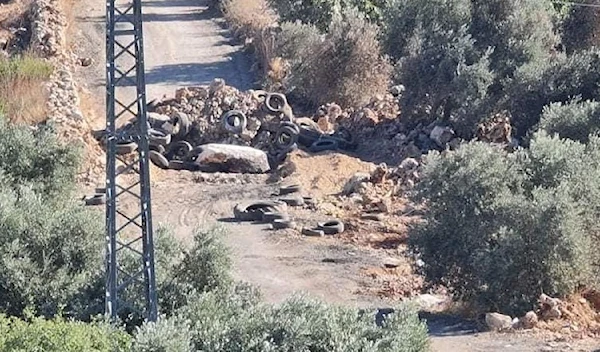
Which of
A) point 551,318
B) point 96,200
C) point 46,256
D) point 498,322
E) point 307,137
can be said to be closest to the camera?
point 46,256

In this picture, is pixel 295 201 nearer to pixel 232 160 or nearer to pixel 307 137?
pixel 232 160

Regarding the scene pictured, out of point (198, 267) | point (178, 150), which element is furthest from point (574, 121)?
point (198, 267)

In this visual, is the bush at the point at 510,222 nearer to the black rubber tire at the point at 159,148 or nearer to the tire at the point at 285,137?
the tire at the point at 285,137

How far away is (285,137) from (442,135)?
386 centimetres

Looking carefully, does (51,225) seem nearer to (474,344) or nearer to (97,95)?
(474,344)

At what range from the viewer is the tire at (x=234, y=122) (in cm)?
3055

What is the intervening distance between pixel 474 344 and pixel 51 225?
18.0 ft

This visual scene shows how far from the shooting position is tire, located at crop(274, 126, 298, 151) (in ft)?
98.7

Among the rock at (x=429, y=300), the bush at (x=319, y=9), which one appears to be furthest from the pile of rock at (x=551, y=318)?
the bush at (x=319, y=9)

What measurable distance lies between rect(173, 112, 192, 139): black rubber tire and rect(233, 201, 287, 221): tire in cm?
574

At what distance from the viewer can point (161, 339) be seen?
11242 millimetres

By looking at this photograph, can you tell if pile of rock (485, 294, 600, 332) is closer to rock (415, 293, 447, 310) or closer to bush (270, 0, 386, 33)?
rock (415, 293, 447, 310)

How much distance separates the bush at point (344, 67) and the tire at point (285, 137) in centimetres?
383

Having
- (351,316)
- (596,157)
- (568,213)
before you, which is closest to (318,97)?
(596,157)
